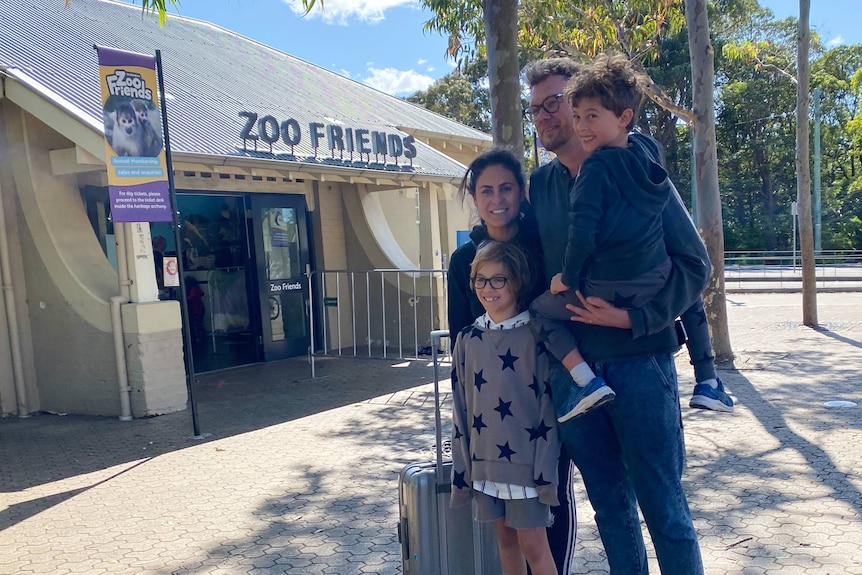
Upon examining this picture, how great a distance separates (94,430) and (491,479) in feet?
19.0

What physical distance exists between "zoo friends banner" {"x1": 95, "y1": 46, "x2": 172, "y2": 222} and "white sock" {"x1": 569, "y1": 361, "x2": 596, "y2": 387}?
16.0 feet

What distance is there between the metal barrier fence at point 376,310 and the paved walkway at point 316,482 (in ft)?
7.91

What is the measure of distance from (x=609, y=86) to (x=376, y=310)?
386 inches

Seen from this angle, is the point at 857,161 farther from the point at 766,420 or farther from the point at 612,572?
the point at 612,572

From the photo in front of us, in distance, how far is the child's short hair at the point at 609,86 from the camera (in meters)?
2.26

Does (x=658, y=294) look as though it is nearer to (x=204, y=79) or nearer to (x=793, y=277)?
(x=204, y=79)

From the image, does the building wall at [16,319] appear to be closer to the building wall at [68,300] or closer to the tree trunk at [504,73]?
the building wall at [68,300]

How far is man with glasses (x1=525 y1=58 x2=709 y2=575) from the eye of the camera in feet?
7.55

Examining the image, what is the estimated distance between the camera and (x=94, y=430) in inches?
279

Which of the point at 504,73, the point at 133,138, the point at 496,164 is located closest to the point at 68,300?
the point at 133,138

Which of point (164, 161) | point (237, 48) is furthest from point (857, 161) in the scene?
point (164, 161)

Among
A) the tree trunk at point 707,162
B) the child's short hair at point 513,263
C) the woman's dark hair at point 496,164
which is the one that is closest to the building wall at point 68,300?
the woman's dark hair at point 496,164

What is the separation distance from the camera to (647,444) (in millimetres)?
2301

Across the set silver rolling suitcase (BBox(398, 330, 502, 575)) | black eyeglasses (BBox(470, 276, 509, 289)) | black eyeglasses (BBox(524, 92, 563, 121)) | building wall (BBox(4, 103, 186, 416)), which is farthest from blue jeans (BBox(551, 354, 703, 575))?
building wall (BBox(4, 103, 186, 416))
